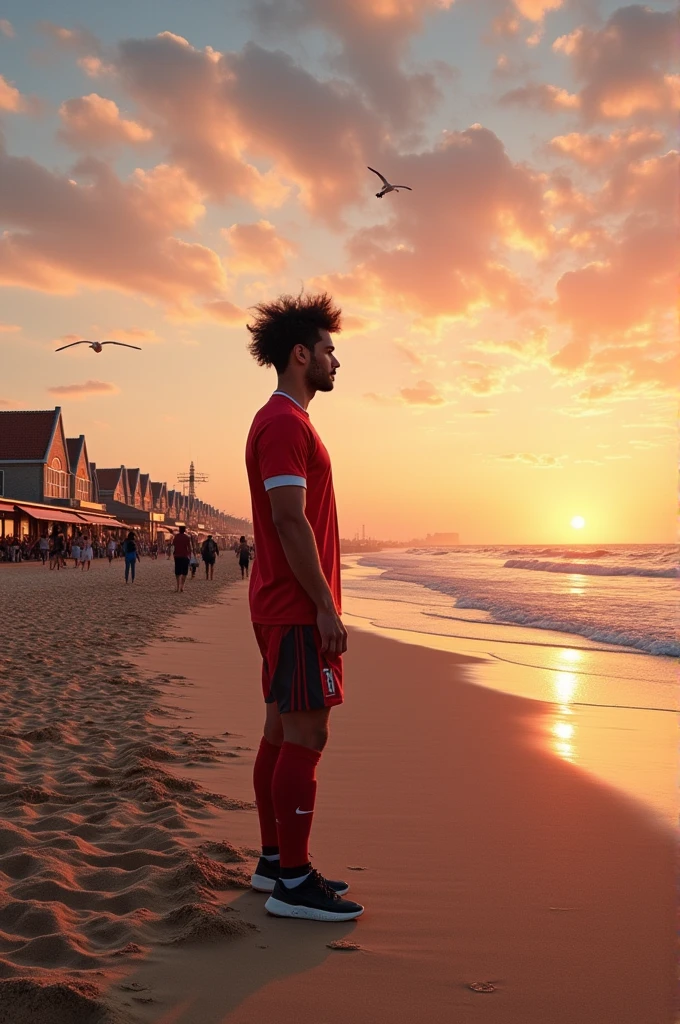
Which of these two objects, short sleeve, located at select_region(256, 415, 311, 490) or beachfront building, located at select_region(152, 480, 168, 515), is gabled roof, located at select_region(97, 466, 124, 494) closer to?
beachfront building, located at select_region(152, 480, 168, 515)

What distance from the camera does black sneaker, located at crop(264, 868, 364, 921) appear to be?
2.71m

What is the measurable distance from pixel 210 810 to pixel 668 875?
208 cm

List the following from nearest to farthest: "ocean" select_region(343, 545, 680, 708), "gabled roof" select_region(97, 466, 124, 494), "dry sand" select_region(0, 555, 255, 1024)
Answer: "dry sand" select_region(0, 555, 255, 1024), "ocean" select_region(343, 545, 680, 708), "gabled roof" select_region(97, 466, 124, 494)

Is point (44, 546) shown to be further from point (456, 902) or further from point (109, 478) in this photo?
point (109, 478)

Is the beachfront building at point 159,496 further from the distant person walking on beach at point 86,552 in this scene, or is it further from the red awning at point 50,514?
the distant person walking on beach at point 86,552

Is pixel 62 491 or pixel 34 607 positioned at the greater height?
pixel 62 491

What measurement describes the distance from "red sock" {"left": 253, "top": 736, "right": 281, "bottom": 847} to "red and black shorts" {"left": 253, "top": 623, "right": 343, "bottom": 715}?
0.37 m

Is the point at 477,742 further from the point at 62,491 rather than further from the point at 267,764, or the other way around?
the point at 62,491

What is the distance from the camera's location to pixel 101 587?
73.0 ft

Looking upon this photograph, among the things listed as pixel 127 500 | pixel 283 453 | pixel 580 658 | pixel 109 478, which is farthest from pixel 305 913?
pixel 127 500

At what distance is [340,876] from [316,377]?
1969 millimetres

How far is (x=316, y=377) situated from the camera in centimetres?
299

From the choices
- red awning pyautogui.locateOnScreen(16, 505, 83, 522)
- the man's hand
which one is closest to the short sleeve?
the man's hand

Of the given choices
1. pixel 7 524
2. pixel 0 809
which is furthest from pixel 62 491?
pixel 0 809
